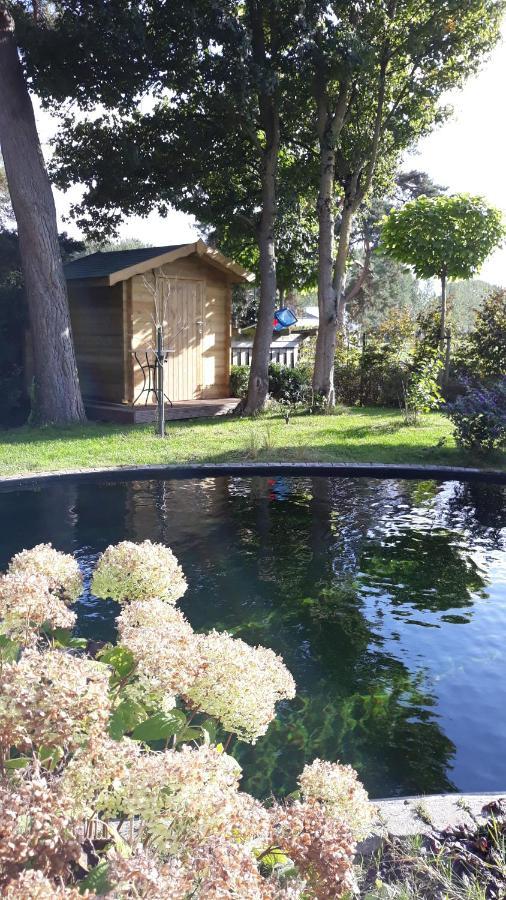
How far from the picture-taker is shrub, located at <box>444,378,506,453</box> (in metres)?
9.61

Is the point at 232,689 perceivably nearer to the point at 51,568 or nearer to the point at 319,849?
the point at 319,849

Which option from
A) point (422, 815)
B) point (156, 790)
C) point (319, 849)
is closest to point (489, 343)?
point (422, 815)

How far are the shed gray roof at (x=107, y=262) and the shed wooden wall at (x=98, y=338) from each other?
289 mm

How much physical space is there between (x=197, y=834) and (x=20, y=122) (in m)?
13.6

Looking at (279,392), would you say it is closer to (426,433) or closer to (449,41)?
(426,433)

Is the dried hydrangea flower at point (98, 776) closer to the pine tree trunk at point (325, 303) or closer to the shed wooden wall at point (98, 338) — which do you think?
the shed wooden wall at point (98, 338)

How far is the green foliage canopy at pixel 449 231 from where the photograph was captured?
14594 millimetres

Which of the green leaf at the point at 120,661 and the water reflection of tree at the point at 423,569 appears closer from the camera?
the green leaf at the point at 120,661

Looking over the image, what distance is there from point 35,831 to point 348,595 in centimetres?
477

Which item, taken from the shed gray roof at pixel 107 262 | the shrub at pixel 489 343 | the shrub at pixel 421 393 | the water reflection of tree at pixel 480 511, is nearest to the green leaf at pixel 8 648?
the water reflection of tree at pixel 480 511

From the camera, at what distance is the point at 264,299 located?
1482 centimetres

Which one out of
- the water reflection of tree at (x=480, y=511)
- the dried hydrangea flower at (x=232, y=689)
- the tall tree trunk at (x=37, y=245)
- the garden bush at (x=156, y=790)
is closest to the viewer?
the garden bush at (x=156, y=790)

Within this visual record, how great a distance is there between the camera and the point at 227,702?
166cm

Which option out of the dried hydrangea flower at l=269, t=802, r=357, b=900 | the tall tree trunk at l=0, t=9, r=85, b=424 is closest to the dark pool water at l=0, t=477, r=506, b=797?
the dried hydrangea flower at l=269, t=802, r=357, b=900
